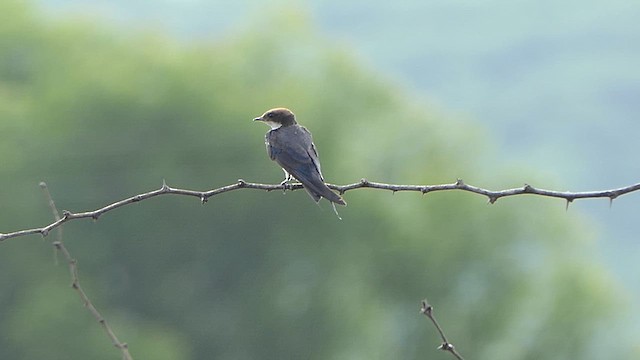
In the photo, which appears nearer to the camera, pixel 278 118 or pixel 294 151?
pixel 294 151

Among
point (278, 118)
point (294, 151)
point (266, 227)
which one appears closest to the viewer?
point (294, 151)

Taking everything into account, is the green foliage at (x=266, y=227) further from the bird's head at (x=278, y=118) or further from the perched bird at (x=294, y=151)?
the perched bird at (x=294, y=151)

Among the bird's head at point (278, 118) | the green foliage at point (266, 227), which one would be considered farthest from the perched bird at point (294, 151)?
the green foliage at point (266, 227)

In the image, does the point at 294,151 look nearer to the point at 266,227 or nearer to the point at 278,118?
the point at 278,118

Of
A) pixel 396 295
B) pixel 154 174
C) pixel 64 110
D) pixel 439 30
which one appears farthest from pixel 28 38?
pixel 439 30

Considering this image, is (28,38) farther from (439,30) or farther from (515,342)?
(439,30)

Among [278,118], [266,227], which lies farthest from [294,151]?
[266,227]

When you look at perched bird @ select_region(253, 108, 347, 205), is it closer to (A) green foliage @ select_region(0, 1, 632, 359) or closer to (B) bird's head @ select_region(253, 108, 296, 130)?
(B) bird's head @ select_region(253, 108, 296, 130)

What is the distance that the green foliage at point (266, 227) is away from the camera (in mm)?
27734

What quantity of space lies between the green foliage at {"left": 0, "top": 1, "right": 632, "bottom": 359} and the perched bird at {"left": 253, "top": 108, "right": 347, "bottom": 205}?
67.7 ft

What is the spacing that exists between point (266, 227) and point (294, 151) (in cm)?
2417

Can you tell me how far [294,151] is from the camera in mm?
5359

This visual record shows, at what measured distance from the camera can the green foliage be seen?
27734 mm

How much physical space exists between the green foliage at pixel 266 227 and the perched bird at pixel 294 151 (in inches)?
812
